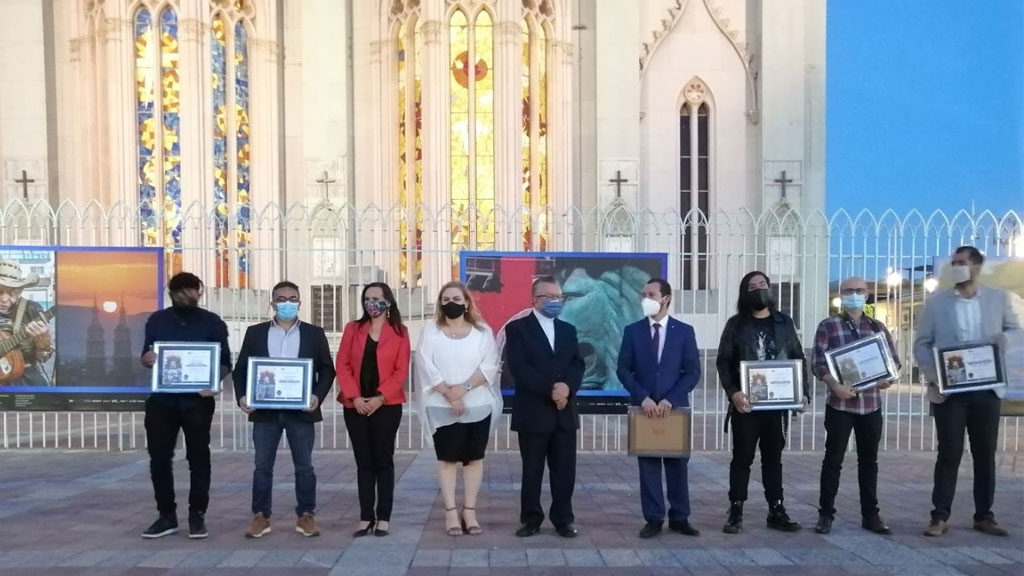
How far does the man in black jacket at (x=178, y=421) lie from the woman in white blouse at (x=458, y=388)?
1611mm

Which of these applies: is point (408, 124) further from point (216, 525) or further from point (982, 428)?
point (982, 428)

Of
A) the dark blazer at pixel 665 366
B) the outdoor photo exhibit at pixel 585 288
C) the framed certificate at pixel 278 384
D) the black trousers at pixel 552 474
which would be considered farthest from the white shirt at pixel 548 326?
the outdoor photo exhibit at pixel 585 288

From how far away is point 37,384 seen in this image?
10734mm

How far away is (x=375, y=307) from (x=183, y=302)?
1.42 metres

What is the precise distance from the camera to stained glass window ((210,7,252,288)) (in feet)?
61.6

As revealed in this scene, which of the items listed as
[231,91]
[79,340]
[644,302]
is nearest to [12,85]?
[231,91]

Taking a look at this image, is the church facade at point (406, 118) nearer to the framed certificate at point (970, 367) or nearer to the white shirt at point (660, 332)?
the framed certificate at point (970, 367)

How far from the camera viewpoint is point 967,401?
6445mm

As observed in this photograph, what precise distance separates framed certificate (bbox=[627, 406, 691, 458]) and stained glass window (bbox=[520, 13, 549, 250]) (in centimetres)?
1311

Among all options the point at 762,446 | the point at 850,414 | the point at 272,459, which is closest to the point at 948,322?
the point at 850,414

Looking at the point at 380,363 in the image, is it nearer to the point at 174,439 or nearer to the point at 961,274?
the point at 174,439

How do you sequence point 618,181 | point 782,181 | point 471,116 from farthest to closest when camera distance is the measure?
point 782,181
point 618,181
point 471,116

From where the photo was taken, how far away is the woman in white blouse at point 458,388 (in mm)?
6320

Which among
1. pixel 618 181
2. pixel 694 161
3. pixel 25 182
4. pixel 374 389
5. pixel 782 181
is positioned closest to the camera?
pixel 374 389
